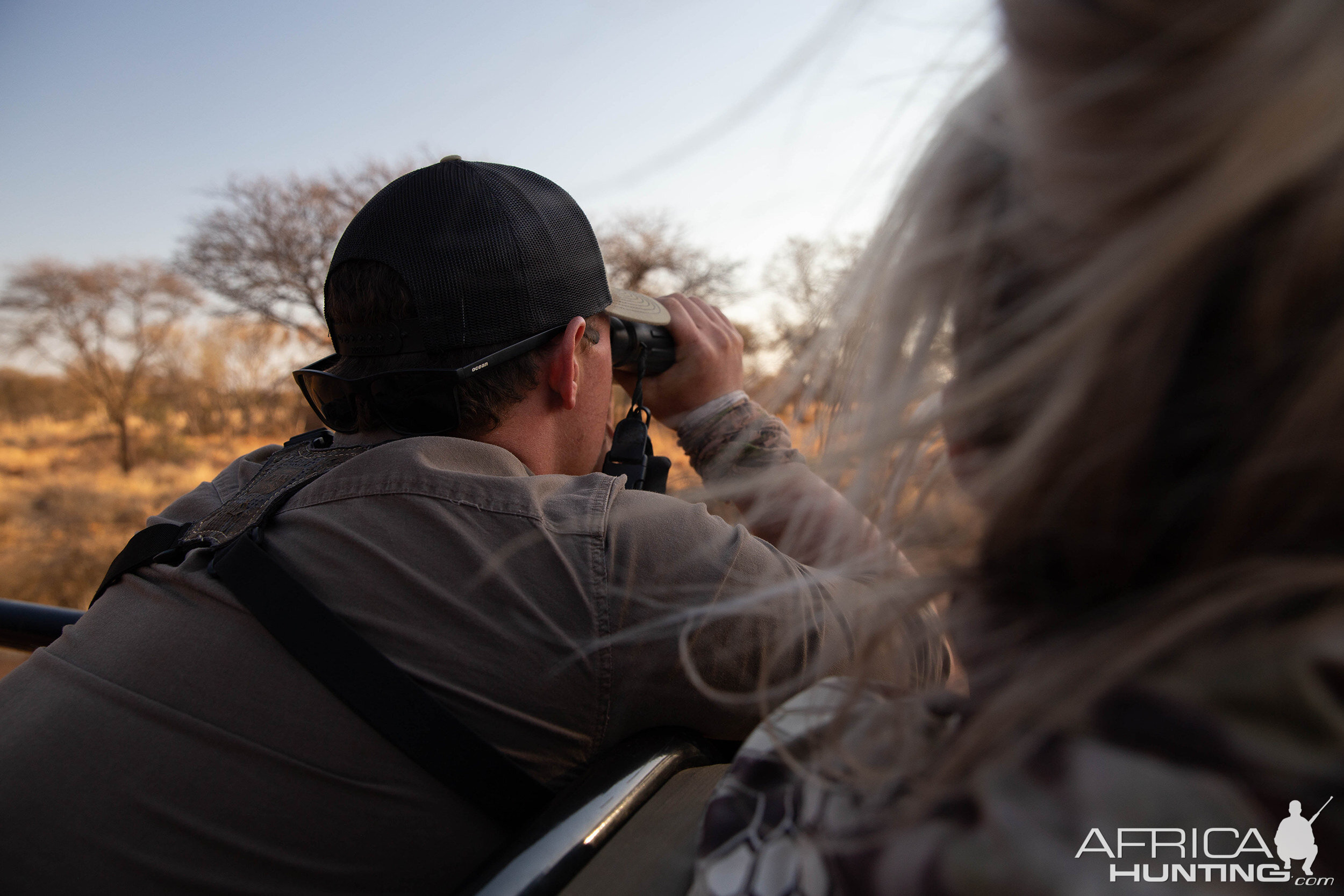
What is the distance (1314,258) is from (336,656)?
1082 mm

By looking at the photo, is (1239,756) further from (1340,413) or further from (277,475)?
(277,475)

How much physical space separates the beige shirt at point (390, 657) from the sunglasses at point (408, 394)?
18cm

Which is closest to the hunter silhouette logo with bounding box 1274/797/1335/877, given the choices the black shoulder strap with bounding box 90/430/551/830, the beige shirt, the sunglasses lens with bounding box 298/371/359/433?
the beige shirt

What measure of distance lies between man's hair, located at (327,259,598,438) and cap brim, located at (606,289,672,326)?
12.9 inches

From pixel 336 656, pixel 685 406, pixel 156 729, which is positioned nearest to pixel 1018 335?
pixel 336 656

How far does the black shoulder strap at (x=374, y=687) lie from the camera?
1.01 m

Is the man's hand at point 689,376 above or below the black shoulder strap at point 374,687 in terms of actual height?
above

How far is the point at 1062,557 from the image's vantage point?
51 cm

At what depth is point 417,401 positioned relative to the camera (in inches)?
55.2

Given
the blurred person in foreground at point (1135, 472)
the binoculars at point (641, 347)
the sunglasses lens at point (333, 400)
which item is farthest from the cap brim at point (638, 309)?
the blurred person in foreground at point (1135, 472)

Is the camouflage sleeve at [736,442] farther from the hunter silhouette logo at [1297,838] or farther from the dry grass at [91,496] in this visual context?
the hunter silhouette logo at [1297,838]

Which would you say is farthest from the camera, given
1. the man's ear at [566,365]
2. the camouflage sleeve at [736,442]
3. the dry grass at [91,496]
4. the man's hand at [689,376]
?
the man's hand at [689,376]

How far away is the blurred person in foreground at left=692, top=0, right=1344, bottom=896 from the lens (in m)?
0.39

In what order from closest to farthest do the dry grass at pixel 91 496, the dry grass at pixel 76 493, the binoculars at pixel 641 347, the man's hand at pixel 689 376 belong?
the dry grass at pixel 91 496 → the binoculars at pixel 641 347 → the man's hand at pixel 689 376 → the dry grass at pixel 76 493
